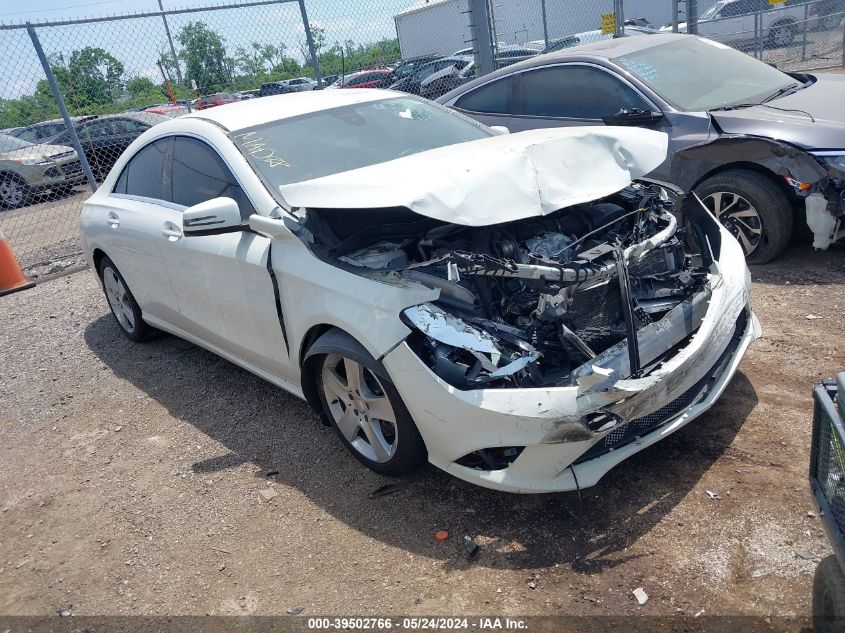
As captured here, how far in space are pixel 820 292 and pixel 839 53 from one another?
1341 centimetres

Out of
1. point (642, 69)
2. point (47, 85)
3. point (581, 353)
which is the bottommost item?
point (581, 353)

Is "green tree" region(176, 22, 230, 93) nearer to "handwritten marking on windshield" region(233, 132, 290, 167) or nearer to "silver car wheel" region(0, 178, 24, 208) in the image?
"silver car wheel" region(0, 178, 24, 208)

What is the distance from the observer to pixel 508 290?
3.10 metres

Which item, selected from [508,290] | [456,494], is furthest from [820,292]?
[456,494]

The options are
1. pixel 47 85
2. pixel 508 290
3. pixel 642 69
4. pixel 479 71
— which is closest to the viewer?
pixel 508 290

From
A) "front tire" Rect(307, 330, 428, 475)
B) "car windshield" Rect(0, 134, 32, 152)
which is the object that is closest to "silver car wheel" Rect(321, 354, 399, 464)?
"front tire" Rect(307, 330, 428, 475)

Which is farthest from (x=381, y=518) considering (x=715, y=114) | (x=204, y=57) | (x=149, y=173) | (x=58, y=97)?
(x=204, y=57)

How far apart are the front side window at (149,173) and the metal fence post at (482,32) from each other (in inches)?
236

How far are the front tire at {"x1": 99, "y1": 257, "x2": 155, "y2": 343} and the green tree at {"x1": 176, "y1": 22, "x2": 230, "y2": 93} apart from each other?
497 centimetres

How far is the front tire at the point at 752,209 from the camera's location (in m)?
4.95

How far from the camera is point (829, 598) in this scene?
1.92 metres

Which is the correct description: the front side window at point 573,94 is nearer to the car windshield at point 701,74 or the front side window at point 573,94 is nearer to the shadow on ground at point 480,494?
the car windshield at point 701,74

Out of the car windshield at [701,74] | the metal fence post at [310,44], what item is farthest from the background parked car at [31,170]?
the car windshield at [701,74]

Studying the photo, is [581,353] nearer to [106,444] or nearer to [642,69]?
[106,444]
